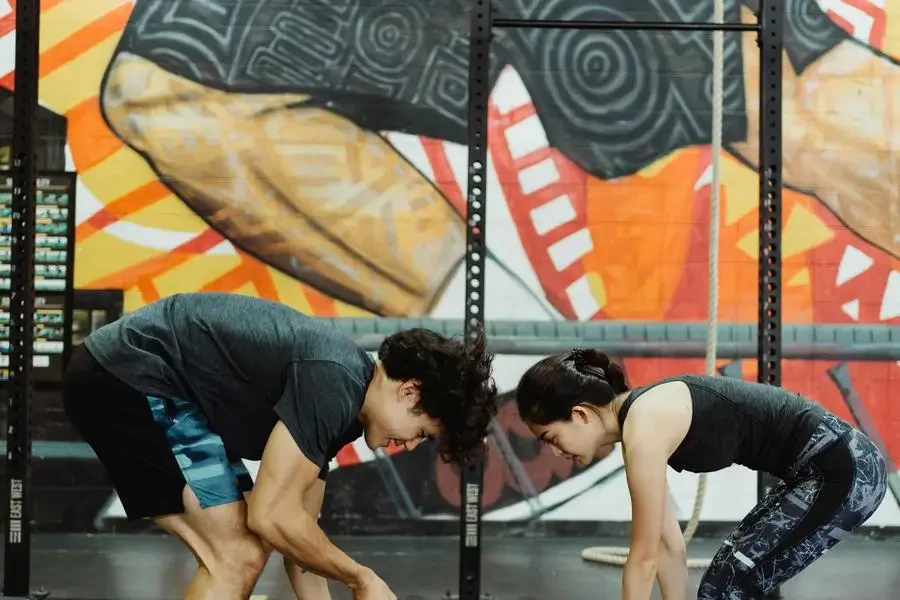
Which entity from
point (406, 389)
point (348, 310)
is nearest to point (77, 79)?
point (348, 310)

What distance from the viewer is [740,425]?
2.03 metres

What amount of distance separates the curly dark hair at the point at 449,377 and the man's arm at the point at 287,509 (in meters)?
0.25

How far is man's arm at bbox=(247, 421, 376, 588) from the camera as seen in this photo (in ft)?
5.44

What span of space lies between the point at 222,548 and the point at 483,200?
1478 mm

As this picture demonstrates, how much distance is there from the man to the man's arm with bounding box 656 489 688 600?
817mm

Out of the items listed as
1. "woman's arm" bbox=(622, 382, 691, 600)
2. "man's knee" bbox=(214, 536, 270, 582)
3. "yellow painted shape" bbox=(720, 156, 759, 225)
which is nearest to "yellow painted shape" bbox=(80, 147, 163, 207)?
"yellow painted shape" bbox=(720, 156, 759, 225)

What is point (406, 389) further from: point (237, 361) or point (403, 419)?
point (237, 361)

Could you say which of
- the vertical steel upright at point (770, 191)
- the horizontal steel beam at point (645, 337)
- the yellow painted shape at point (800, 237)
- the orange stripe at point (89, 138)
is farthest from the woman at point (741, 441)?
the orange stripe at point (89, 138)

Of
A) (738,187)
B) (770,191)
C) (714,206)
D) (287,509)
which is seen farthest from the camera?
(738,187)

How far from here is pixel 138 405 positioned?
1.80 metres

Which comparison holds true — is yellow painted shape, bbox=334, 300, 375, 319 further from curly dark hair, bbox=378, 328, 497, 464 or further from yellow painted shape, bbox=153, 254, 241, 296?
curly dark hair, bbox=378, 328, 497, 464

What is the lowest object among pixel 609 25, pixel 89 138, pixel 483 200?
pixel 483 200

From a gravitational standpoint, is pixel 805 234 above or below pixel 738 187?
below

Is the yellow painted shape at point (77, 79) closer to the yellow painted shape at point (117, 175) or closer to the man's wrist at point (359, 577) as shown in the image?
the yellow painted shape at point (117, 175)
